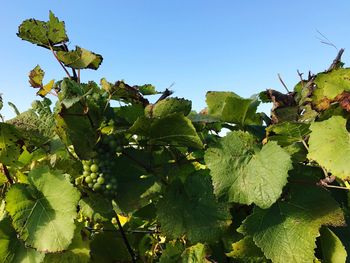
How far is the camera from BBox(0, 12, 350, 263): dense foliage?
1.52m

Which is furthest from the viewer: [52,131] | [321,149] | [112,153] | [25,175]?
[25,175]

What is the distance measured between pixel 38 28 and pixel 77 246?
0.92 metres

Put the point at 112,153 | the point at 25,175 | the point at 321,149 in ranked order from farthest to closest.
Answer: the point at 25,175 → the point at 112,153 → the point at 321,149

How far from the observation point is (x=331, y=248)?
5.28 feet

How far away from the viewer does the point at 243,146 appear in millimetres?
1590

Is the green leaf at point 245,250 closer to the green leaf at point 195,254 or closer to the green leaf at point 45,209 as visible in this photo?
the green leaf at point 195,254

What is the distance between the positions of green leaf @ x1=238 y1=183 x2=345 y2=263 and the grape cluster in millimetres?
494

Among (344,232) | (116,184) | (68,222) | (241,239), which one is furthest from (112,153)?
(344,232)

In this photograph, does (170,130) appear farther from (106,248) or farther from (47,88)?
(106,248)

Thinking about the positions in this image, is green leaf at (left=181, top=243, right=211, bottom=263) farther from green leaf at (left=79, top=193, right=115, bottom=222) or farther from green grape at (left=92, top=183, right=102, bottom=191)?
green grape at (left=92, top=183, right=102, bottom=191)

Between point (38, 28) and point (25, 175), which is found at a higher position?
point (38, 28)

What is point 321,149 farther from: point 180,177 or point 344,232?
point 180,177

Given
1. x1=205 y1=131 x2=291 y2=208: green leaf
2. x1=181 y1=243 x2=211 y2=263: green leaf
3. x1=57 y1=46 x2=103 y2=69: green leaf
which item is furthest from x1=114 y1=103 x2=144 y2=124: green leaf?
x1=181 y1=243 x2=211 y2=263: green leaf

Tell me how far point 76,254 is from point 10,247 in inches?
9.9
